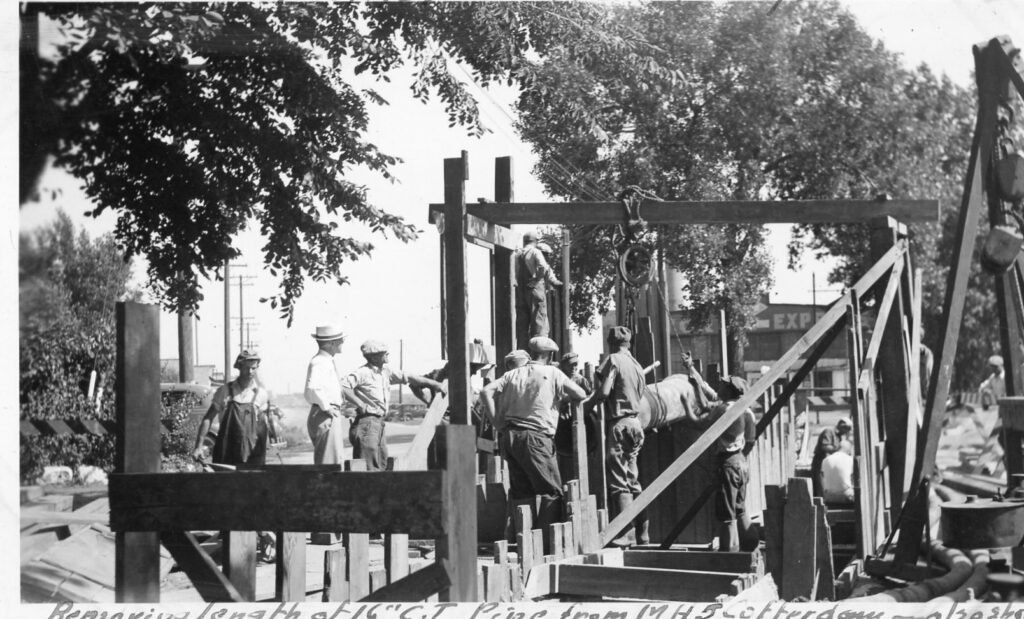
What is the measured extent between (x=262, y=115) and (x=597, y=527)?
163 inches

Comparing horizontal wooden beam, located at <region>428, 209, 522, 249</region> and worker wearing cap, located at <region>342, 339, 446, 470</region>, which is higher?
horizontal wooden beam, located at <region>428, 209, 522, 249</region>

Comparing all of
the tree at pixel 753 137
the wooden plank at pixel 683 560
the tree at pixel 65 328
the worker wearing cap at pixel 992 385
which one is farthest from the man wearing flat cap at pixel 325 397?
the tree at pixel 753 137

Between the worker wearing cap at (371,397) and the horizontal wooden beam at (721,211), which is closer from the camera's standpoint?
the horizontal wooden beam at (721,211)

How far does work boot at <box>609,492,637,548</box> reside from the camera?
786 cm

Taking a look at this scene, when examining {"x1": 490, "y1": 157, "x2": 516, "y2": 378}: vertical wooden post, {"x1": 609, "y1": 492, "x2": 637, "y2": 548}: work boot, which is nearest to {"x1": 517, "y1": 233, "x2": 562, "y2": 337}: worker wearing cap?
{"x1": 490, "y1": 157, "x2": 516, "y2": 378}: vertical wooden post

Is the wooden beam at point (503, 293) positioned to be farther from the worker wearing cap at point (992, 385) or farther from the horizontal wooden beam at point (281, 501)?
the horizontal wooden beam at point (281, 501)

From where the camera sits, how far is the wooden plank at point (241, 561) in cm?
399

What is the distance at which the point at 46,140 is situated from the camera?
277 inches

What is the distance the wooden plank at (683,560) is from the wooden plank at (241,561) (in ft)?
9.98

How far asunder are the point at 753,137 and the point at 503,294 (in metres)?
11.2

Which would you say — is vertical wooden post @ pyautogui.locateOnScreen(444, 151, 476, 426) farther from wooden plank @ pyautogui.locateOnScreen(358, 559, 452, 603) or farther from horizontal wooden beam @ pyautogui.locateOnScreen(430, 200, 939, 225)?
wooden plank @ pyautogui.locateOnScreen(358, 559, 452, 603)

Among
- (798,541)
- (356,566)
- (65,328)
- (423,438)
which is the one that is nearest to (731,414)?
(798,541)

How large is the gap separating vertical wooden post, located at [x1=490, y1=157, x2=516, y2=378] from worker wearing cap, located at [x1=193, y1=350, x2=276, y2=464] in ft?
6.50

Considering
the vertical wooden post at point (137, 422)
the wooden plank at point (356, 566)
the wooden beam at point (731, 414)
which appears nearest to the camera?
the vertical wooden post at point (137, 422)
